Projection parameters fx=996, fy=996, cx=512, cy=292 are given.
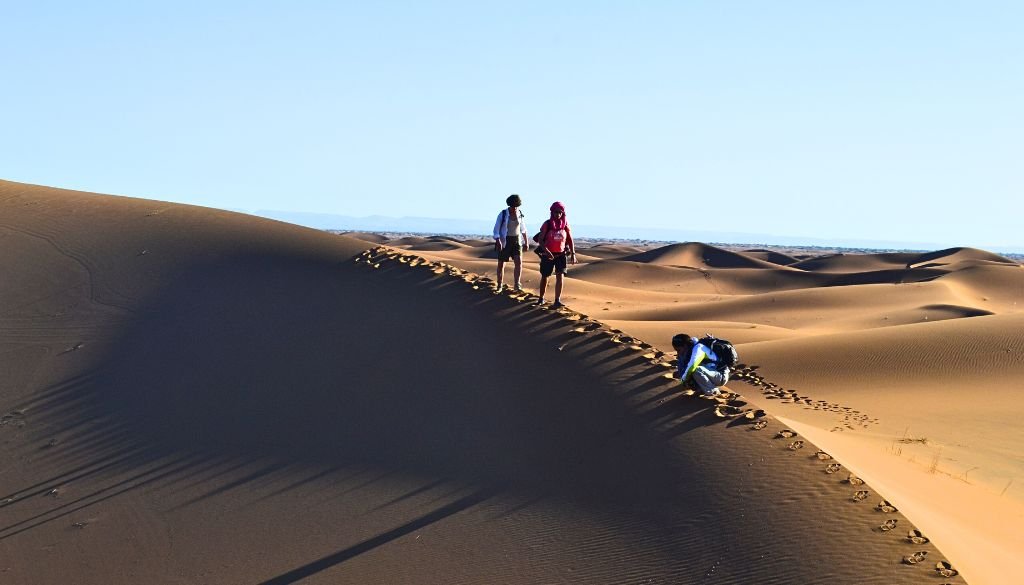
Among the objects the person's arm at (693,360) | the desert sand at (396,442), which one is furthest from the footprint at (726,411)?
the person's arm at (693,360)

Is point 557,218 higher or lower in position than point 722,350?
higher

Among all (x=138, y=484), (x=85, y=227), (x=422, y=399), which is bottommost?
(x=138, y=484)

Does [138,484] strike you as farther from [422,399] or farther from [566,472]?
[566,472]

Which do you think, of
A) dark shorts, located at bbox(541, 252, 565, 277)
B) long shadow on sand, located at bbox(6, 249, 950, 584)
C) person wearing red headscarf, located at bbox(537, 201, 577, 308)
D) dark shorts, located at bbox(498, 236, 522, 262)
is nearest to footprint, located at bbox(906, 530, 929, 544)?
long shadow on sand, located at bbox(6, 249, 950, 584)

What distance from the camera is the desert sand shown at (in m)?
7.63

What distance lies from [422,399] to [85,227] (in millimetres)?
8763

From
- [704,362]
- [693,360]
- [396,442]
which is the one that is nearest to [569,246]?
[704,362]

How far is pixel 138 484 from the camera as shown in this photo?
9.23 meters

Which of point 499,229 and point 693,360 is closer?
point 693,360

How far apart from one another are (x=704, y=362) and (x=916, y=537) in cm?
310

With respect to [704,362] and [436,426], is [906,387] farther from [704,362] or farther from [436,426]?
[436,426]

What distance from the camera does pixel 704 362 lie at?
9.87 m

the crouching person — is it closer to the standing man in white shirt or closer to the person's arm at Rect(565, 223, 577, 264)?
the person's arm at Rect(565, 223, 577, 264)

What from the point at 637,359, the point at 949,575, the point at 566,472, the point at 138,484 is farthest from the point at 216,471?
the point at 949,575
